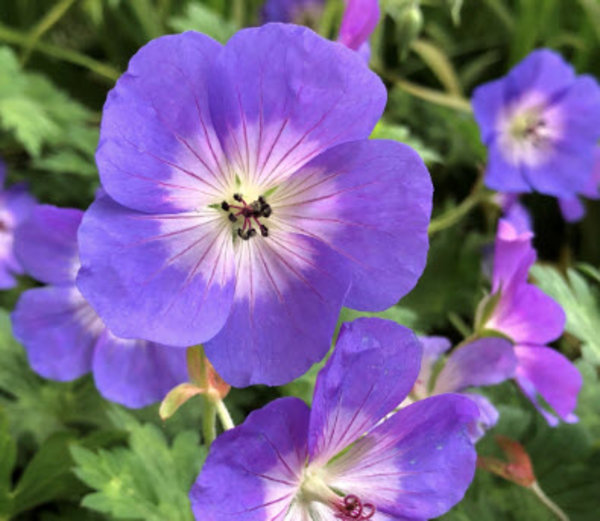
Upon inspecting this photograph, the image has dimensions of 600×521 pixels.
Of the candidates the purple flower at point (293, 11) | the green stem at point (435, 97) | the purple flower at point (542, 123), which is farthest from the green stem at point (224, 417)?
the purple flower at point (293, 11)

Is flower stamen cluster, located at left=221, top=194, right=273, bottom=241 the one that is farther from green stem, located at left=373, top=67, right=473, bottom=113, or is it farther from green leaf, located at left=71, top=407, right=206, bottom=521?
green stem, located at left=373, top=67, right=473, bottom=113

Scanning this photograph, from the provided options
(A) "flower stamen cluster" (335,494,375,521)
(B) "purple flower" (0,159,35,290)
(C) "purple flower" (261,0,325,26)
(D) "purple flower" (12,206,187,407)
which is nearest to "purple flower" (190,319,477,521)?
(A) "flower stamen cluster" (335,494,375,521)

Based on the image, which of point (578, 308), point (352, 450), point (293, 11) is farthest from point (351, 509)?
point (293, 11)

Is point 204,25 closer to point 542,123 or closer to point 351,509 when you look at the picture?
point 542,123

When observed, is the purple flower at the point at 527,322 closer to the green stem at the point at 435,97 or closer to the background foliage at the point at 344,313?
the background foliage at the point at 344,313

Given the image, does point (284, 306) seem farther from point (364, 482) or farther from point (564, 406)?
Answer: point (564, 406)
